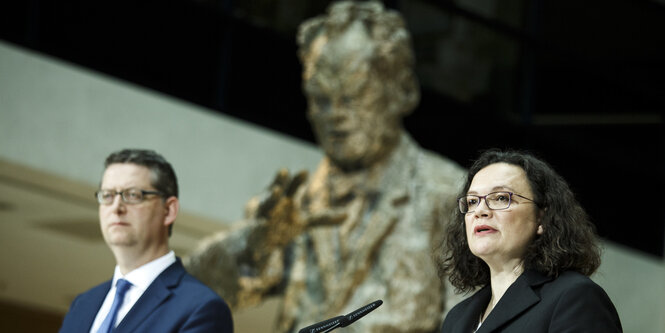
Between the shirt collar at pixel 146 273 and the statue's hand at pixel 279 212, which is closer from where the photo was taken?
the shirt collar at pixel 146 273

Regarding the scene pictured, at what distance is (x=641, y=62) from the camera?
44.8 feet

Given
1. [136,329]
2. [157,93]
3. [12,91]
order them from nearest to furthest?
[136,329] → [12,91] → [157,93]

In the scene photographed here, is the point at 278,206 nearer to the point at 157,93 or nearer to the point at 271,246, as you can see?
the point at 271,246

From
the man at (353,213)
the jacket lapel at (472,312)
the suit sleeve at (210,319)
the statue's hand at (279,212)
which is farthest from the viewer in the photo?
the man at (353,213)

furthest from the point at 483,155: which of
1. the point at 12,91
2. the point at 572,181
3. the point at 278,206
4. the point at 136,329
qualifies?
the point at 572,181

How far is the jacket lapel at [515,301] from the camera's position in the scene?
308 cm

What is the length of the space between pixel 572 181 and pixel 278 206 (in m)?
7.55

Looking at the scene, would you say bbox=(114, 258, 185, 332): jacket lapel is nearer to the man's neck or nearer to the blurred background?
the man's neck

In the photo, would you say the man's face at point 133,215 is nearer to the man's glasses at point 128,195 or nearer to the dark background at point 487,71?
the man's glasses at point 128,195

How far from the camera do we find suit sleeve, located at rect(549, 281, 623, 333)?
291cm

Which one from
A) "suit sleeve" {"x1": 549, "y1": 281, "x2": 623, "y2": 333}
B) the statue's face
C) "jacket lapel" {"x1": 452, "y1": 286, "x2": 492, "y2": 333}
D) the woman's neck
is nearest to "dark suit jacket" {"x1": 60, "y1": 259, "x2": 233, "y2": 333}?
"jacket lapel" {"x1": 452, "y1": 286, "x2": 492, "y2": 333}

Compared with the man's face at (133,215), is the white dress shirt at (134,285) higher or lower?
lower

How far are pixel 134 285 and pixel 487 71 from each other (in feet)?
28.9

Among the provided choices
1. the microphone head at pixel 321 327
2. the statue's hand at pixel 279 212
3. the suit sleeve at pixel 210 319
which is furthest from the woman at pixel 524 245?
the statue's hand at pixel 279 212
